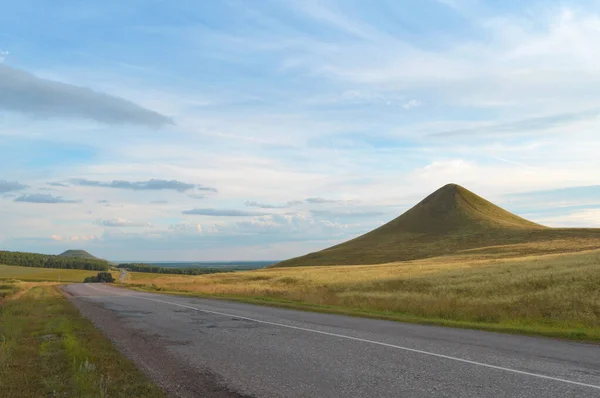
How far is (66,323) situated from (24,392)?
35.2ft

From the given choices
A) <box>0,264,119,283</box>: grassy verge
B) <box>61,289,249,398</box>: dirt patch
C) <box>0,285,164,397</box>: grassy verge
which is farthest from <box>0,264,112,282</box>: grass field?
<box>61,289,249,398</box>: dirt patch

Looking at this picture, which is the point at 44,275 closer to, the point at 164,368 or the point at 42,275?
the point at 42,275

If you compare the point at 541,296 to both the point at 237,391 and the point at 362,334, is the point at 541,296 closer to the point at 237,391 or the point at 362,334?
the point at 362,334

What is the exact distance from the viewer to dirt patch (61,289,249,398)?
8719mm

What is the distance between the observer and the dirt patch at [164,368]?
8719 mm

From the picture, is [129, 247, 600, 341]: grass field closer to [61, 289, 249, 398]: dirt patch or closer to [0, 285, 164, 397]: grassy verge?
[61, 289, 249, 398]: dirt patch

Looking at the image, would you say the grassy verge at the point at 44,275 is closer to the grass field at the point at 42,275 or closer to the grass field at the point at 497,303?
the grass field at the point at 42,275

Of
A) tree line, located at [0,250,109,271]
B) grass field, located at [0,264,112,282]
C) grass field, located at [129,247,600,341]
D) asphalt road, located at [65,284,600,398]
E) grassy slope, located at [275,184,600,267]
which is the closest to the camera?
asphalt road, located at [65,284,600,398]

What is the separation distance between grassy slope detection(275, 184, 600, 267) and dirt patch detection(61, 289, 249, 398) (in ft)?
253

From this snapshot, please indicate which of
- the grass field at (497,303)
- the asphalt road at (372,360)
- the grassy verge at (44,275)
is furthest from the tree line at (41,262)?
the asphalt road at (372,360)

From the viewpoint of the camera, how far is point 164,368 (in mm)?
10641

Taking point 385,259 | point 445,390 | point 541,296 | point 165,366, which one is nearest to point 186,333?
point 165,366

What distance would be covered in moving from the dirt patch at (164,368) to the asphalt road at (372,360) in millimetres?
81

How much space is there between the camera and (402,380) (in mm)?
9039
